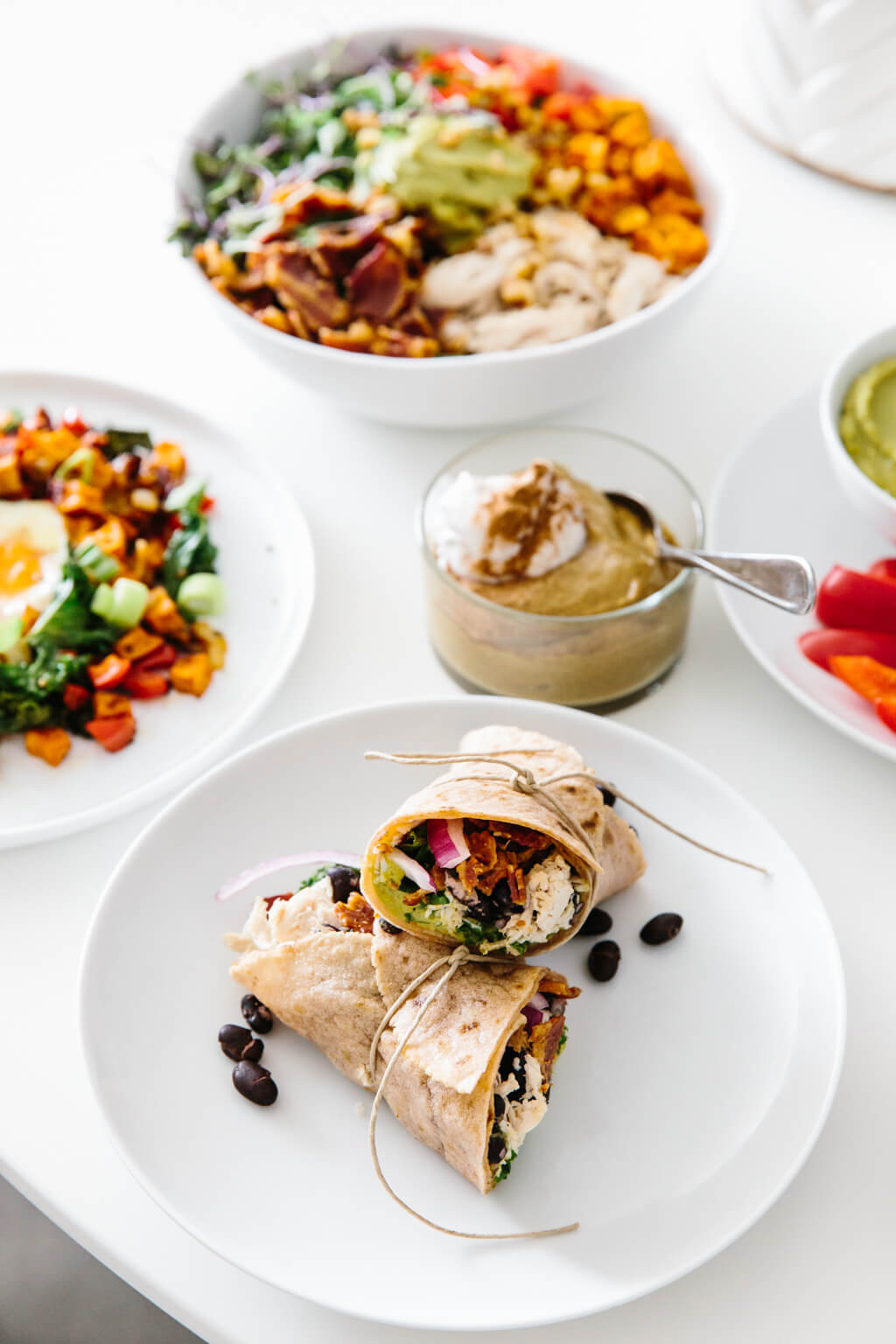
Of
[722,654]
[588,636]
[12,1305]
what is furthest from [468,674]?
[12,1305]

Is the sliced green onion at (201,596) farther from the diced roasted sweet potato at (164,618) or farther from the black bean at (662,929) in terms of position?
the black bean at (662,929)

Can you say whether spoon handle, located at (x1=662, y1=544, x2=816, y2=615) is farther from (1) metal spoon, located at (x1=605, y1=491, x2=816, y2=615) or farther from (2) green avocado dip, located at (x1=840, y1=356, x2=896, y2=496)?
(2) green avocado dip, located at (x1=840, y1=356, x2=896, y2=496)

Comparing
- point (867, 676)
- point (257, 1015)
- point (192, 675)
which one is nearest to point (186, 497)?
point (192, 675)

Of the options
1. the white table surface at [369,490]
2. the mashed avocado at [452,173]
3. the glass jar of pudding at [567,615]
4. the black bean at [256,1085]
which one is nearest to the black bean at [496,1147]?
the white table surface at [369,490]

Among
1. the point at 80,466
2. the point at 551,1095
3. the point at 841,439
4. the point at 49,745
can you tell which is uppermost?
the point at 841,439

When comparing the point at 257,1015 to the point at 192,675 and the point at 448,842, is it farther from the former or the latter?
the point at 192,675

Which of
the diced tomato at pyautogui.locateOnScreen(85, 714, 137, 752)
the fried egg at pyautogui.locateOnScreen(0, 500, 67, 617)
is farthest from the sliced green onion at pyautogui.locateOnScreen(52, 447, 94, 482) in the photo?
the diced tomato at pyautogui.locateOnScreen(85, 714, 137, 752)
